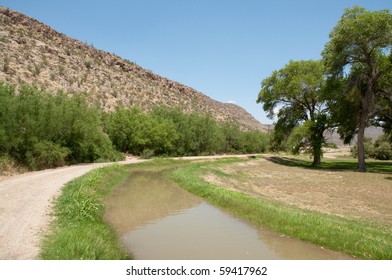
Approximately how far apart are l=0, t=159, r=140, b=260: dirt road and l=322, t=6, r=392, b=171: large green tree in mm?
35262

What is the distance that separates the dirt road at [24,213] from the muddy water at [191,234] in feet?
9.41

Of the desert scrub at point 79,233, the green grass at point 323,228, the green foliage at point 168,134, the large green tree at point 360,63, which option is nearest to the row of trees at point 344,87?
the large green tree at point 360,63

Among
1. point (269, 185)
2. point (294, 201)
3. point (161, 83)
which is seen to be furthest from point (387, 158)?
point (294, 201)

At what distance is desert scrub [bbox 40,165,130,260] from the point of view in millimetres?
8309

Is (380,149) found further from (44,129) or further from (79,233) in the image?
(79,233)

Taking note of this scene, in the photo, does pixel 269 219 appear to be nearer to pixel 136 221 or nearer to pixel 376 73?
pixel 136 221

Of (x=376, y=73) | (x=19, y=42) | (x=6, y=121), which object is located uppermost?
(x=19, y=42)

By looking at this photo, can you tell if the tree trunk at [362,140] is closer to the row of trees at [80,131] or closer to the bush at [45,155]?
the row of trees at [80,131]

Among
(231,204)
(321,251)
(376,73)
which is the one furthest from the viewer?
(376,73)

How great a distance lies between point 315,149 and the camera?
5016cm

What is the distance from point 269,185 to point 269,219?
1294cm

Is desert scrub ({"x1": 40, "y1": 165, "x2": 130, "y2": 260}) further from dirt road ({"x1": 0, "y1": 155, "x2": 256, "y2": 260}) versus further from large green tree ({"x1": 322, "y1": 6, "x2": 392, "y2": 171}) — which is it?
large green tree ({"x1": 322, "y1": 6, "x2": 392, "y2": 171})

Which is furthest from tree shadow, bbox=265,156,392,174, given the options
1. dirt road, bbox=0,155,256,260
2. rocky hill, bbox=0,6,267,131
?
dirt road, bbox=0,155,256,260

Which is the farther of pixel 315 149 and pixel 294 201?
pixel 315 149
